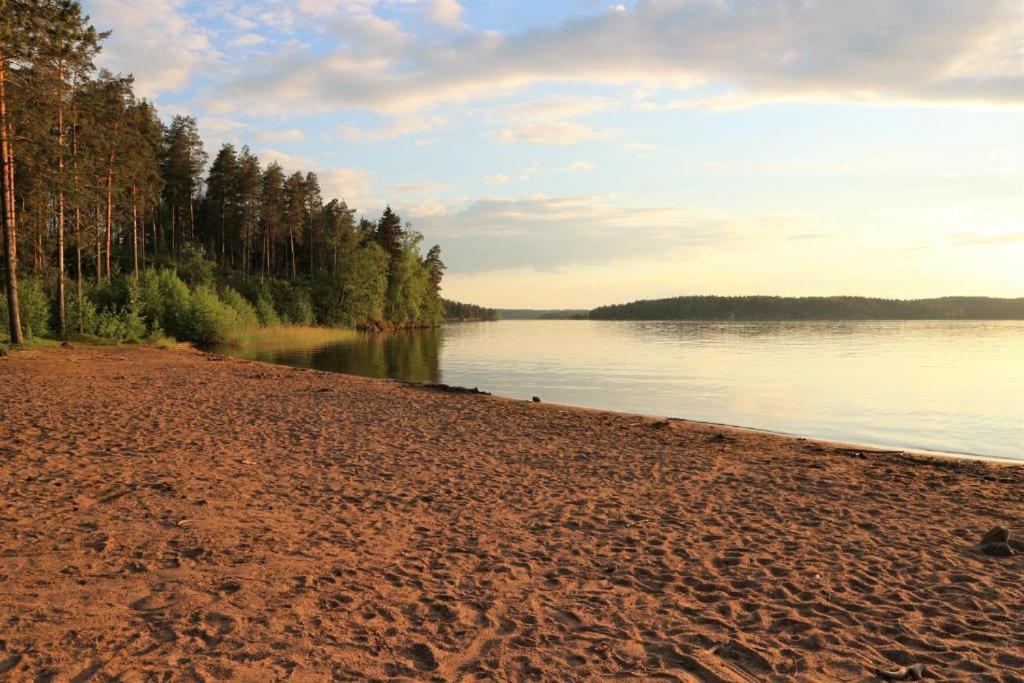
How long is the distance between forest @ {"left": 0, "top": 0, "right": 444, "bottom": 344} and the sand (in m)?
18.1

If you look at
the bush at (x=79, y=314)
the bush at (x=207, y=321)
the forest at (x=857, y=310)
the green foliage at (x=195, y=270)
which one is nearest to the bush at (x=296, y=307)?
the green foliage at (x=195, y=270)

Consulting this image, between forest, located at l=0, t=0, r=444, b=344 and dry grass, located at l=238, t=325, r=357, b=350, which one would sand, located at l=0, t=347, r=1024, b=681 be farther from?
dry grass, located at l=238, t=325, r=357, b=350

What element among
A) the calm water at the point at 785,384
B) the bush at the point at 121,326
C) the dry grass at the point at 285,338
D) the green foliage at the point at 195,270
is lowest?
the calm water at the point at 785,384

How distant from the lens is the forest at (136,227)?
2469 cm

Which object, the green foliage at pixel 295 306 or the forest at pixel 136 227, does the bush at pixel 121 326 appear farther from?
the green foliage at pixel 295 306

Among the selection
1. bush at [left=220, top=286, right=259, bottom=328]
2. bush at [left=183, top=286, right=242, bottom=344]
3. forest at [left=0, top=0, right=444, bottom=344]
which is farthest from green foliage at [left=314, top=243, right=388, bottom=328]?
bush at [left=183, top=286, right=242, bottom=344]

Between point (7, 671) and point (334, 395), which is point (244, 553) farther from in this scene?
point (334, 395)

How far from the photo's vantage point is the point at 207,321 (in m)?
43.8

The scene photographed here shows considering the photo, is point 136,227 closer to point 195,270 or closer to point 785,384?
point 195,270

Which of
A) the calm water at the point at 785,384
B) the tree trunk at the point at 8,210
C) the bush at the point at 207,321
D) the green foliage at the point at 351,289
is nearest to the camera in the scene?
the calm water at the point at 785,384

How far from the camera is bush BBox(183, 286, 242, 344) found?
43.6 m

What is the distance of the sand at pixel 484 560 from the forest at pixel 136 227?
18.1 meters

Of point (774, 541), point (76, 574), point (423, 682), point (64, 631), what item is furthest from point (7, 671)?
point (774, 541)

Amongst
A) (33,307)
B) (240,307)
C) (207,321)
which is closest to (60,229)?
(33,307)
